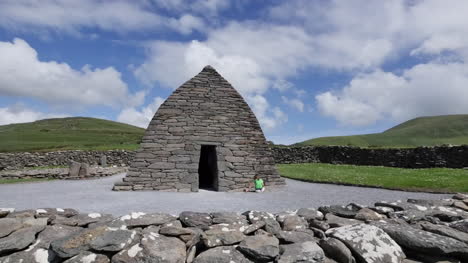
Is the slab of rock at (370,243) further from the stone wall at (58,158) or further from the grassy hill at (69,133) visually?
the grassy hill at (69,133)

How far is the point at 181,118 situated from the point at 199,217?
9.38m

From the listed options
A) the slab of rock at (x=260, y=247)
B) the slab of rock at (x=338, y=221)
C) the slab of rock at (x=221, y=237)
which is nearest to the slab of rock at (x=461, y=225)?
the slab of rock at (x=338, y=221)

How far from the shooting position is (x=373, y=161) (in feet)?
97.3

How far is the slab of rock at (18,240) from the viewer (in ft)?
18.0

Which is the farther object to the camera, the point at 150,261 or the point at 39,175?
the point at 39,175

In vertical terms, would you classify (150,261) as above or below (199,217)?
below

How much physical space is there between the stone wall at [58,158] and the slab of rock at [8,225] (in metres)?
27.4

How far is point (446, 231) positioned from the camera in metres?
6.11

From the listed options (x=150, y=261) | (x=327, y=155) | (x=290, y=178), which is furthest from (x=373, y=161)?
(x=150, y=261)

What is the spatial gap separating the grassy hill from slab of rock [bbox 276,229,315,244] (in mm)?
60362

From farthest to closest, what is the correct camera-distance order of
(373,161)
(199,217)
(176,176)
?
(373,161)
(176,176)
(199,217)

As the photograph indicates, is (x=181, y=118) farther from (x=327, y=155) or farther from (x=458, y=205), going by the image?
(x=327, y=155)

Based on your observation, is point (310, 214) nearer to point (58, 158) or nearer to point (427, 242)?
point (427, 242)

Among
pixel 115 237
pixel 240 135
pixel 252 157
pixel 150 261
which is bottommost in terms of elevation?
pixel 150 261
